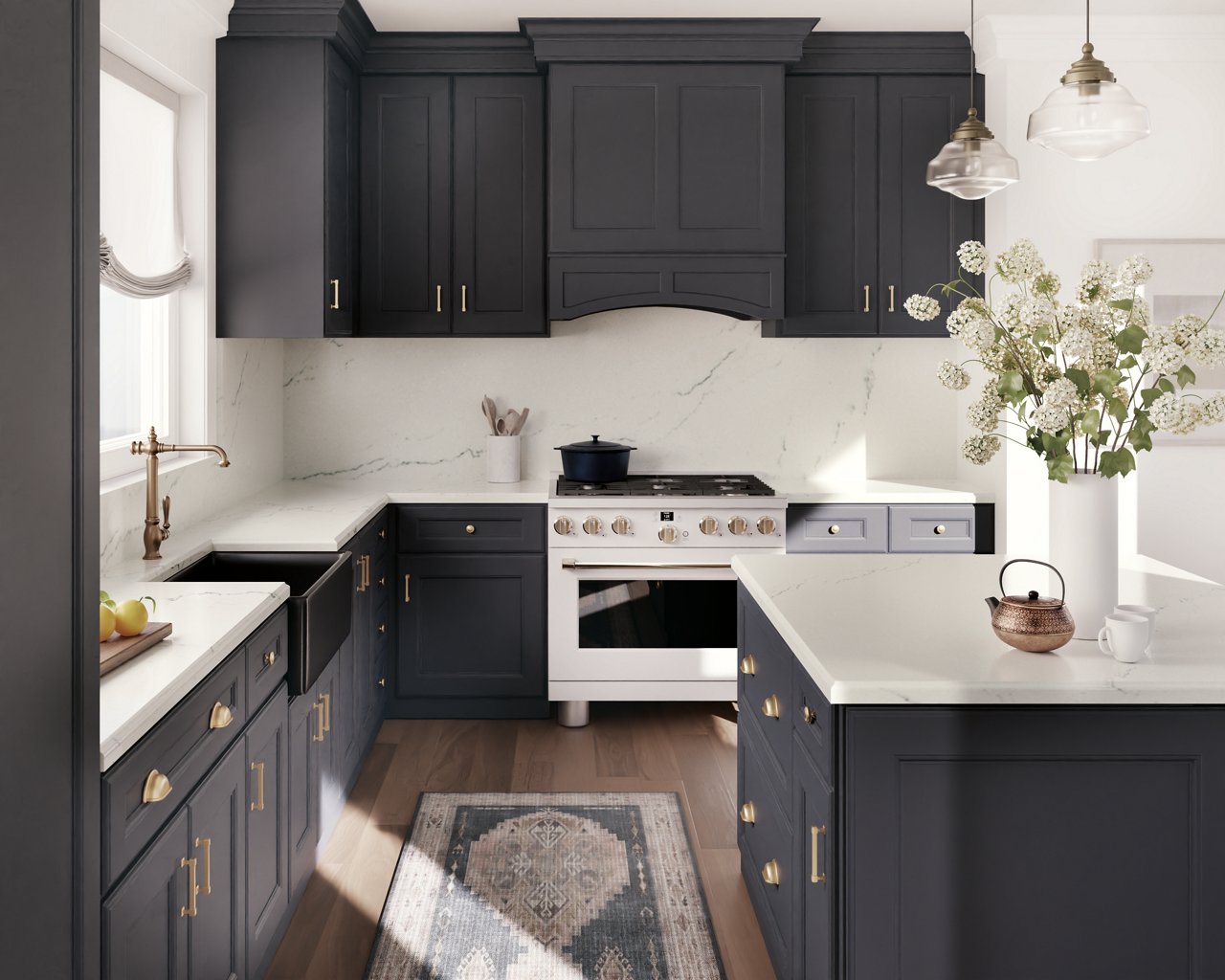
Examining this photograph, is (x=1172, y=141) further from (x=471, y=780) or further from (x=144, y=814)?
(x=144, y=814)

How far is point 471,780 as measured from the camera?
3.56 m

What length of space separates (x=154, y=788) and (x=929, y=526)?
3143 millimetres

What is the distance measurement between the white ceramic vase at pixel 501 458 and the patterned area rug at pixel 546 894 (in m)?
1.40

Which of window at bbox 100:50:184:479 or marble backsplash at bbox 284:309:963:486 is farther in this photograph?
marble backsplash at bbox 284:309:963:486

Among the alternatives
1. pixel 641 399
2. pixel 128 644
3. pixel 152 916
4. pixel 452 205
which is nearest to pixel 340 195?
pixel 452 205

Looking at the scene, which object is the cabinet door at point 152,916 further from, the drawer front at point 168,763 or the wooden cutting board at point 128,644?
the wooden cutting board at point 128,644

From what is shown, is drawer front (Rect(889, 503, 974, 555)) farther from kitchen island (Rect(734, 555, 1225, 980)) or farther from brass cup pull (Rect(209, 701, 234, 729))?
brass cup pull (Rect(209, 701, 234, 729))

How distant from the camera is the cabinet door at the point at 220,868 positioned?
6.20 ft

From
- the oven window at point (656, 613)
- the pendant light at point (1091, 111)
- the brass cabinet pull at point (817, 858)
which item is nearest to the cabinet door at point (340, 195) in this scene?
the oven window at point (656, 613)

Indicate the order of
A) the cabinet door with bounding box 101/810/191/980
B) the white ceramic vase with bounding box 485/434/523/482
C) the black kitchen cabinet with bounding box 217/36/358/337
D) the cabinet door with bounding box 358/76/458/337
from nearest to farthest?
the cabinet door with bounding box 101/810/191/980 < the black kitchen cabinet with bounding box 217/36/358/337 < the cabinet door with bounding box 358/76/458/337 < the white ceramic vase with bounding box 485/434/523/482

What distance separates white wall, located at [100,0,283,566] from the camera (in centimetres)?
294

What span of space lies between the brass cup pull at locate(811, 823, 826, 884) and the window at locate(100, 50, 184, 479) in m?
2.19

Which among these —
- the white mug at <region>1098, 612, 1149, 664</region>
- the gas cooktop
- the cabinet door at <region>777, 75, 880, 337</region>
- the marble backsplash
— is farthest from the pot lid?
the white mug at <region>1098, 612, 1149, 664</region>

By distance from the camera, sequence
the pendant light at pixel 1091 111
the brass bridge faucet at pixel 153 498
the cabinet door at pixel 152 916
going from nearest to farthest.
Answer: the cabinet door at pixel 152 916
the pendant light at pixel 1091 111
the brass bridge faucet at pixel 153 498
